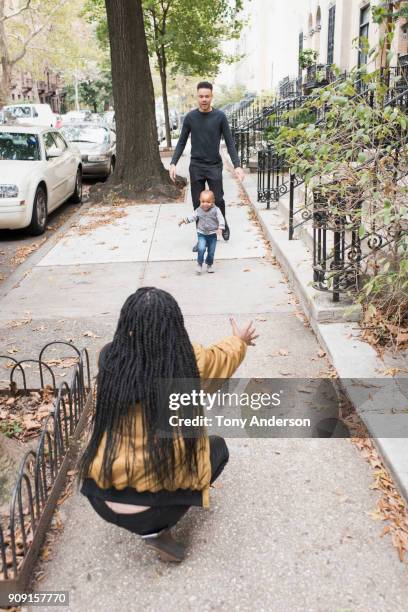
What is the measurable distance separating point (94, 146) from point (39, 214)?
714cm

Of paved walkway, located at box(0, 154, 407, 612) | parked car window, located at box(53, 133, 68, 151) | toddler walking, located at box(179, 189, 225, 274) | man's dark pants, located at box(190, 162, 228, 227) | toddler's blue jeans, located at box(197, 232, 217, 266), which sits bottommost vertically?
paved walkway, located at box(0, 154, 407, 612)

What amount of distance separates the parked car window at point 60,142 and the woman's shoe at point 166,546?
33.1ft

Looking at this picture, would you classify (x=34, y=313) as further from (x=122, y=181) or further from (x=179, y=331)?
(x=122, y=181)

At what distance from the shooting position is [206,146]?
789 centimetres

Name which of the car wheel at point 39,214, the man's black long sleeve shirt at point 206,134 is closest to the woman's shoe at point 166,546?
the man's black long sleeve shirt at point 206,134

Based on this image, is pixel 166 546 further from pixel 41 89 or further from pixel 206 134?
→ pixel 41 89

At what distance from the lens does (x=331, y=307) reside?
5.10m

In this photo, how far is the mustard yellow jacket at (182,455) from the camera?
8.11 ft

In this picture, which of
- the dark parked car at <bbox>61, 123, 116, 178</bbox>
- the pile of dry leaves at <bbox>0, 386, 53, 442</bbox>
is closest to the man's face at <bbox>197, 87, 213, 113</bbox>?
the pile of dry leaves at <bbox>0, 386, 53, 442</bbox>

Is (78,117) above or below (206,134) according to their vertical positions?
above

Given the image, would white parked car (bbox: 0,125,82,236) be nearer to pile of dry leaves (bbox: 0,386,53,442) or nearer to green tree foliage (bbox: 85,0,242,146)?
pile of dry leaves (bbox: 0,386,53,442)

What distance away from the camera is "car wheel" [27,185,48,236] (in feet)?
31.8

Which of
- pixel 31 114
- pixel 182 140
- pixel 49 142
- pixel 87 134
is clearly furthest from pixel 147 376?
pixel 31 114

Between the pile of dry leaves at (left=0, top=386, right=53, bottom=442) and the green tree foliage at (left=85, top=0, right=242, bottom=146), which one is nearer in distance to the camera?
the pile of dry leaves at (left=0, top=386, right=53, bottom=442)
